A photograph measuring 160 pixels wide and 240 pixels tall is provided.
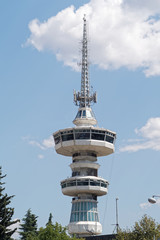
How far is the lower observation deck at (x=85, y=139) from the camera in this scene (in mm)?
128125

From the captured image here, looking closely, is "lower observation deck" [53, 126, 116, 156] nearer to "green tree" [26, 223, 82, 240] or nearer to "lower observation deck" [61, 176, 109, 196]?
"lower observation deck" [61, 176, 109, 196]

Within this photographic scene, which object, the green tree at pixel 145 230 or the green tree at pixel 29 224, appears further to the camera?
the green tree at pixel 29 224

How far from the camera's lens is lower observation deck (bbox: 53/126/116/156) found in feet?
420

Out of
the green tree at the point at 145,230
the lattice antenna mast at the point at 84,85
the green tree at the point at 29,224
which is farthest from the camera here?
the lattice antenna mast at the point at 84,85

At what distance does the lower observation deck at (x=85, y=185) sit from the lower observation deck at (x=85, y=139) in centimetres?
928

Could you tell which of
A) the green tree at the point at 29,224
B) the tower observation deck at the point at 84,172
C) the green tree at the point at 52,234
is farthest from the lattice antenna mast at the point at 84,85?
the green tree at the point at 52,234

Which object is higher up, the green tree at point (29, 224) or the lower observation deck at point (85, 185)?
the lower observation deck at point (85, 185)

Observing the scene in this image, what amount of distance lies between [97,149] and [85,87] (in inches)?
1087

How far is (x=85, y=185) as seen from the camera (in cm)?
12644

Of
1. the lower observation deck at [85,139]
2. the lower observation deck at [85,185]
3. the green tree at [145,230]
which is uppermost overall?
the lower observation deck at [85,139]

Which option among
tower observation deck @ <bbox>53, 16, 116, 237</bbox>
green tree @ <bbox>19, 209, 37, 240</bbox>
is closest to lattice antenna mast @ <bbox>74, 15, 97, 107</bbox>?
tower observation deck @ <bbox>53, 16, 116, 237</bbox>

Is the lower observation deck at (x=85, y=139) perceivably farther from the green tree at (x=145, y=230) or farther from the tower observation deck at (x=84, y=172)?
the green tree at (x=145, y=230)

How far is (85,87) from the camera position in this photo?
14975 centimetres

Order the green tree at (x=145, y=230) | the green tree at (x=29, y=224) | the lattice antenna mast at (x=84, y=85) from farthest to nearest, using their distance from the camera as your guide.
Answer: the lattice antenna mast at (x=84, y=85) < the green tree at (x=29, y=224) < the green tree at (x=145, y=230)
